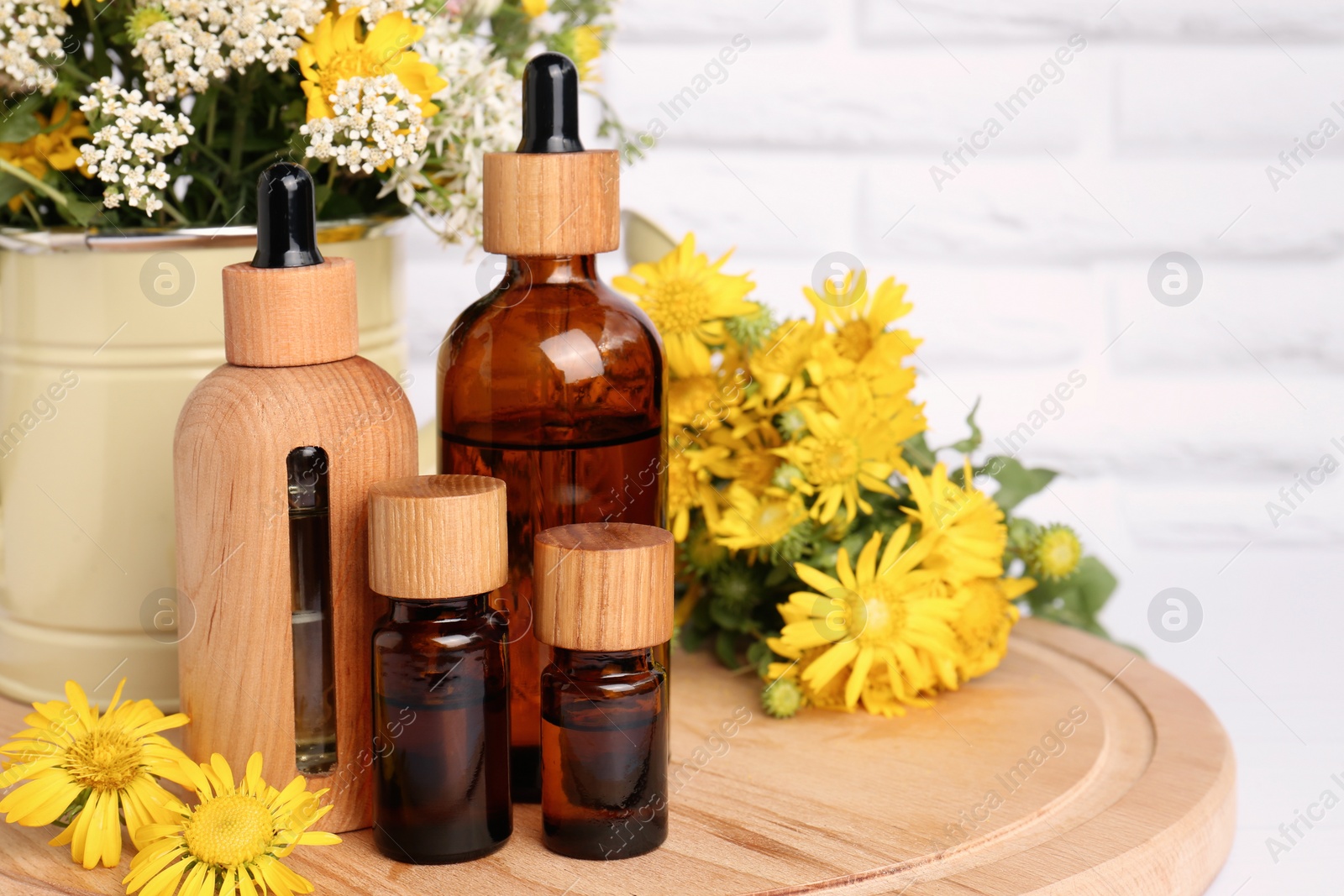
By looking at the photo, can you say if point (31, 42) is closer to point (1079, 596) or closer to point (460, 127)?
point (460, 127)

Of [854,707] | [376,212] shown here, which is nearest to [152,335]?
[376,212]

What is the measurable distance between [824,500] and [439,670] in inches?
10.7

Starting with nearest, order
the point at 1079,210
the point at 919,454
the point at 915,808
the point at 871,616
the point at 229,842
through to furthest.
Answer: the point at 229,842 → the point at 915,808 → the point at 871,616 → the point at 919,454 → the point at 1079,210

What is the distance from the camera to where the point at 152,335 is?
65cm

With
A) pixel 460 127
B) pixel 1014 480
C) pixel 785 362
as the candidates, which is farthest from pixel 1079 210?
pixel 460 127

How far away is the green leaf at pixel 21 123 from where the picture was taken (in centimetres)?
62

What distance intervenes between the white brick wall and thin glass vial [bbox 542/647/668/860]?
645 millimetres

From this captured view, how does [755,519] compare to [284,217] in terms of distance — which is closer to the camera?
[284,217]

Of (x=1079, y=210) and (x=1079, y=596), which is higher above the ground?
(x=1079, y=210)

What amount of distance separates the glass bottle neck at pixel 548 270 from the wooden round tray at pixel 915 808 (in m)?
0.23

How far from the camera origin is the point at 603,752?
529 millimetres

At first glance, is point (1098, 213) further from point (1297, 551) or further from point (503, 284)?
point (503, 284)

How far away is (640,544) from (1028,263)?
28.0 inches

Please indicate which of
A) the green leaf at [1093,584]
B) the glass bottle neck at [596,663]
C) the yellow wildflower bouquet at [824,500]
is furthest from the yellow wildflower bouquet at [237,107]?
the green leaf at [1093,584]
